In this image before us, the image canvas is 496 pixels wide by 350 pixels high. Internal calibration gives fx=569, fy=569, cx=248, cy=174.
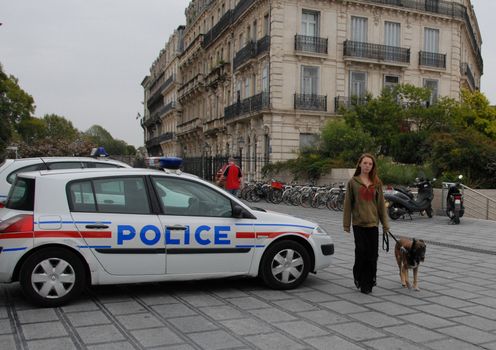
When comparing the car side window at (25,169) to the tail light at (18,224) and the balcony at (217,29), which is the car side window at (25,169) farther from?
the balcony at (217,29)

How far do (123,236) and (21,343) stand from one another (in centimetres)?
171

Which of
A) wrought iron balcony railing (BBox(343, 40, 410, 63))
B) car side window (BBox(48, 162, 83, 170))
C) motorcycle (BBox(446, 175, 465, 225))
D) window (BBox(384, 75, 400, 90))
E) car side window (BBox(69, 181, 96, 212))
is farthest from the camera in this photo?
window (BBox(384, 75, 400, 90))

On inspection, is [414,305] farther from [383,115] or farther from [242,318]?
[383,115]

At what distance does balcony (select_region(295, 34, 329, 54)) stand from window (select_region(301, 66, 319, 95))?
1.03 meters

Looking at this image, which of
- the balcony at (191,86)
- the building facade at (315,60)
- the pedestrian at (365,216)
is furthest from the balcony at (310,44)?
the pedestrian at (365,216)

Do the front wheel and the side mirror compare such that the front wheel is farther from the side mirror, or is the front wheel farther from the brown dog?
the side mirror

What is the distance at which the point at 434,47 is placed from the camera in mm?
36156

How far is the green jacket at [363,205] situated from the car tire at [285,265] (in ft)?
2.22

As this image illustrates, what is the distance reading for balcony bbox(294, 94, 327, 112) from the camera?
1289 inches

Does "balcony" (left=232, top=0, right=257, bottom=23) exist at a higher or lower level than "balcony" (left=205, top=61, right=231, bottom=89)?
higher

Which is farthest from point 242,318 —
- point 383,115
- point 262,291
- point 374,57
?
point 374,57

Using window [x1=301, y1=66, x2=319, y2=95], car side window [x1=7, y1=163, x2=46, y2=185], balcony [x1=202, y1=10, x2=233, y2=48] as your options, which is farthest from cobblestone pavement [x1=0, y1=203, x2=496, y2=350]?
balcony [x1=202, y1=10, x2=233, y2=48]

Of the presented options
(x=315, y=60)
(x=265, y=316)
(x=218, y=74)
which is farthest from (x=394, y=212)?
(x=218, y=74)

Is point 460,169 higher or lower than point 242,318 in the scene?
higher
